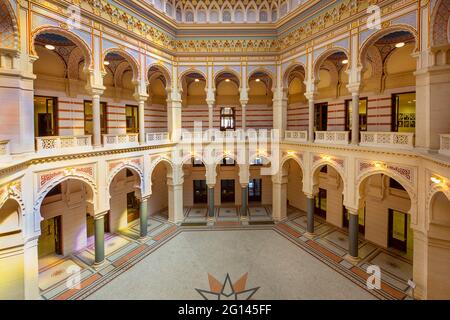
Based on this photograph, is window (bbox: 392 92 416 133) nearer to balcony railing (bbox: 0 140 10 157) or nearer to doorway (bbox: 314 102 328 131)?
doorway (bbox: 314 102 328 131)

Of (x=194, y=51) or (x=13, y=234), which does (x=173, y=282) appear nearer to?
(x=13, y=234)

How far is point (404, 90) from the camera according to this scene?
1205 centimetres

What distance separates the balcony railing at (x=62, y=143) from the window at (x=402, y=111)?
14.9m

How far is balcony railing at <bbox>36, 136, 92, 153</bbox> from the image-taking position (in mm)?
8820

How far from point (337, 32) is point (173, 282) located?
13677 millimetres

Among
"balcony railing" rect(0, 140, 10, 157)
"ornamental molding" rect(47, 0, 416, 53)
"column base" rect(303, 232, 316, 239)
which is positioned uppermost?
"ornamental molding" rect(47, 0, 416, 53)

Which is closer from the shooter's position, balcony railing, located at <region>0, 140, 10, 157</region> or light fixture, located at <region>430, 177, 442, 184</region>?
balcony railing, located at <region>0, 140, 10, 157</region>

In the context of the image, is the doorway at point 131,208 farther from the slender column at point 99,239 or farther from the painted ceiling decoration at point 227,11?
the painted ceiling decoration at point 227,11

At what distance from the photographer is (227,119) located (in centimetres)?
2031

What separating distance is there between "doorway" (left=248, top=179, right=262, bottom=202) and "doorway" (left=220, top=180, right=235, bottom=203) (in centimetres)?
149

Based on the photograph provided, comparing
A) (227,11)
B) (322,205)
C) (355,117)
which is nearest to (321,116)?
(355,117)

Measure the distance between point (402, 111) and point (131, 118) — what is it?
1629 cm

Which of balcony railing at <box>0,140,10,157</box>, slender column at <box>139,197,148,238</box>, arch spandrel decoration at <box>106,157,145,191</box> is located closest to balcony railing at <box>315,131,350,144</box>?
arch spandrel decoration at <box>106,157,145,191</box>

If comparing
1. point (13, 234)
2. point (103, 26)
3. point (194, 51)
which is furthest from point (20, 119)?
point (194, 51)
